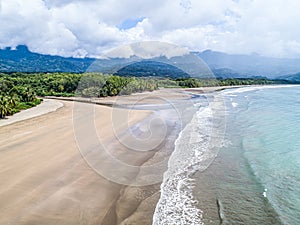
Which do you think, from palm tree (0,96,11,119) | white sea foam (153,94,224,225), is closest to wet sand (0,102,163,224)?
white sea foam (153,94,224,225)

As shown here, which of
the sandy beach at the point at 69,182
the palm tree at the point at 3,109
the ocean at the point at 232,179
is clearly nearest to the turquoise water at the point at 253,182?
the ocean at the point at 232,179

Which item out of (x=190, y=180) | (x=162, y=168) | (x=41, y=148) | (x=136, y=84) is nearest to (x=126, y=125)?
(x=41, y=148)

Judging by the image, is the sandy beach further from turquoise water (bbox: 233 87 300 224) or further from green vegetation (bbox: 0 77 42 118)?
green vegetation (bbox: 0 77 42 118)

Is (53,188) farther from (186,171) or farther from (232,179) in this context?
(232,179)

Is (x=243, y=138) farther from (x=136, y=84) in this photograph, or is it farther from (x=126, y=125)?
(x=136, y=84)

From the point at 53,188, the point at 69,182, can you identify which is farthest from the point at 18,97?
the point at 53,188

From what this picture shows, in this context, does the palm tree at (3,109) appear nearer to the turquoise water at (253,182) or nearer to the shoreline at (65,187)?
the shoreline at (65,187)
